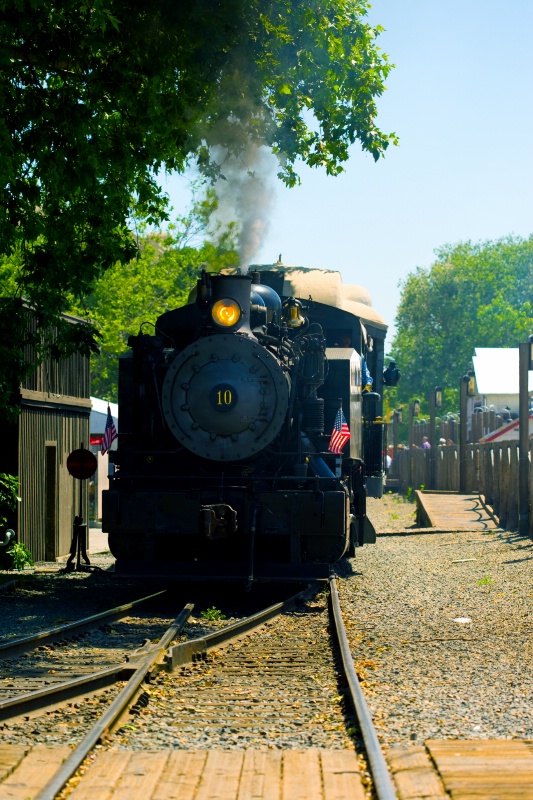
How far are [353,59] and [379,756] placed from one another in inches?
607

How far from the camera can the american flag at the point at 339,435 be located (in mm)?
12766

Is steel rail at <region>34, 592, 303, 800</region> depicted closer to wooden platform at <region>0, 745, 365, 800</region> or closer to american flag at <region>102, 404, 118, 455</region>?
wooden platform at <region>0, 745, 365, 800</region>

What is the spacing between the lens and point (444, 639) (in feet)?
33.2

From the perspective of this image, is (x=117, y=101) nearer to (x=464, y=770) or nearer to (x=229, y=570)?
(x=229, y=570)

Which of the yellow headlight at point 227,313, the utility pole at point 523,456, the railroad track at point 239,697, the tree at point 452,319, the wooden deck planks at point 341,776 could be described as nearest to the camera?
the wooden deck planks at point 341,776

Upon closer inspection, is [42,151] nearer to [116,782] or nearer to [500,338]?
[116,782]

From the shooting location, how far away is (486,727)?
258 inches

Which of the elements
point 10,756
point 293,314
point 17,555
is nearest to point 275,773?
point 10,756

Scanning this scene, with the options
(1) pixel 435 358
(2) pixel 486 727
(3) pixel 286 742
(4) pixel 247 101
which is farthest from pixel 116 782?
(1) pixel 435 358

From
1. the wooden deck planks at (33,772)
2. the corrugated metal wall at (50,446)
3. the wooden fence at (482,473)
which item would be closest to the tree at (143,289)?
the wooden fence at (482,473)

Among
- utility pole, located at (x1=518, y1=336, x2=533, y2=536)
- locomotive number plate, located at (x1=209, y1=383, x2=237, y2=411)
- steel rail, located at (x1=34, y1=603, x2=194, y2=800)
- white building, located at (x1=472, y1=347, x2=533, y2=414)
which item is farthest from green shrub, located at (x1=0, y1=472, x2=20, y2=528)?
white building, located at (x1=472, y1=347, x2=533, y2=414)

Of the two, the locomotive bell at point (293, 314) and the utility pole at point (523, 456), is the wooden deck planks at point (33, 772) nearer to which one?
the locomotive bell at point (293, 314)

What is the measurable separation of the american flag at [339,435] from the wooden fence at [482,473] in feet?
29.1

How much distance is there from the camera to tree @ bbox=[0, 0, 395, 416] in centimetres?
1286
